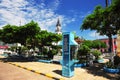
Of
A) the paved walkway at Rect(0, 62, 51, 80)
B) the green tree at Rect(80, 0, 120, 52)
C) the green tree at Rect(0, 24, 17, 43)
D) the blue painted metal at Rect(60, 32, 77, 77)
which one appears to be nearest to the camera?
the paved walkway at Rect(0, 62, 51, 80)

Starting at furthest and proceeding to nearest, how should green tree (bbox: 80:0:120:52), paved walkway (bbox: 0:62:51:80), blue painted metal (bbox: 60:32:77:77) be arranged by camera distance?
green tree (bbox: 80:0:120:52), blue painted metal (bbox: 60:32:77:77), paved walkway (bbox: 0:62:51:80)

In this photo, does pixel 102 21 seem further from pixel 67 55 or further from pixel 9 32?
pixel 9 32

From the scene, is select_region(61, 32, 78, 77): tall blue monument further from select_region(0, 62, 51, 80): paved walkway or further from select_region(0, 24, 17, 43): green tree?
select_region(0, 24, 17, 43): green tree

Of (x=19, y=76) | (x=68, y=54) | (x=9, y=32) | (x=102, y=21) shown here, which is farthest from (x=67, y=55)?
(x=9, y=32)

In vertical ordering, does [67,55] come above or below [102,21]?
below

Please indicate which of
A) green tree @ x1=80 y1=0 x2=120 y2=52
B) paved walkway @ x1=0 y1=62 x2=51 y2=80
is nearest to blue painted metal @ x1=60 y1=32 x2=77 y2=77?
paved walkway @ x1=0 y1=62 x2=51 y2=80

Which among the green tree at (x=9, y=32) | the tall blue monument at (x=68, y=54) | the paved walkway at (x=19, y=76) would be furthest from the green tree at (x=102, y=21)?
the green tree at (x=9, y=32)

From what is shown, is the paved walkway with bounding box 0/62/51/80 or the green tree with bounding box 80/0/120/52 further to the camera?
the green tree with bounding box 80/0/120/52

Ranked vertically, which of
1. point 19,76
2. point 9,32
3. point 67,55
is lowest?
point 19,76

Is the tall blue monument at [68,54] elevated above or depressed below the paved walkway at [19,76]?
above

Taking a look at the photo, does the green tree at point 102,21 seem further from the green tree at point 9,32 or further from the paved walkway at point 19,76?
the green tree at point 9,32

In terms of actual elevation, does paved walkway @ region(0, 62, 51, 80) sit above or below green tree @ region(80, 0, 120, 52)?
below

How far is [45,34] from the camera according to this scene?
90.9ft

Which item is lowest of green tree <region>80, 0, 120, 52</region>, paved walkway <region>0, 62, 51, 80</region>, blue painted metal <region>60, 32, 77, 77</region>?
paved walkway <region>0, 62, 51, 80</region>
